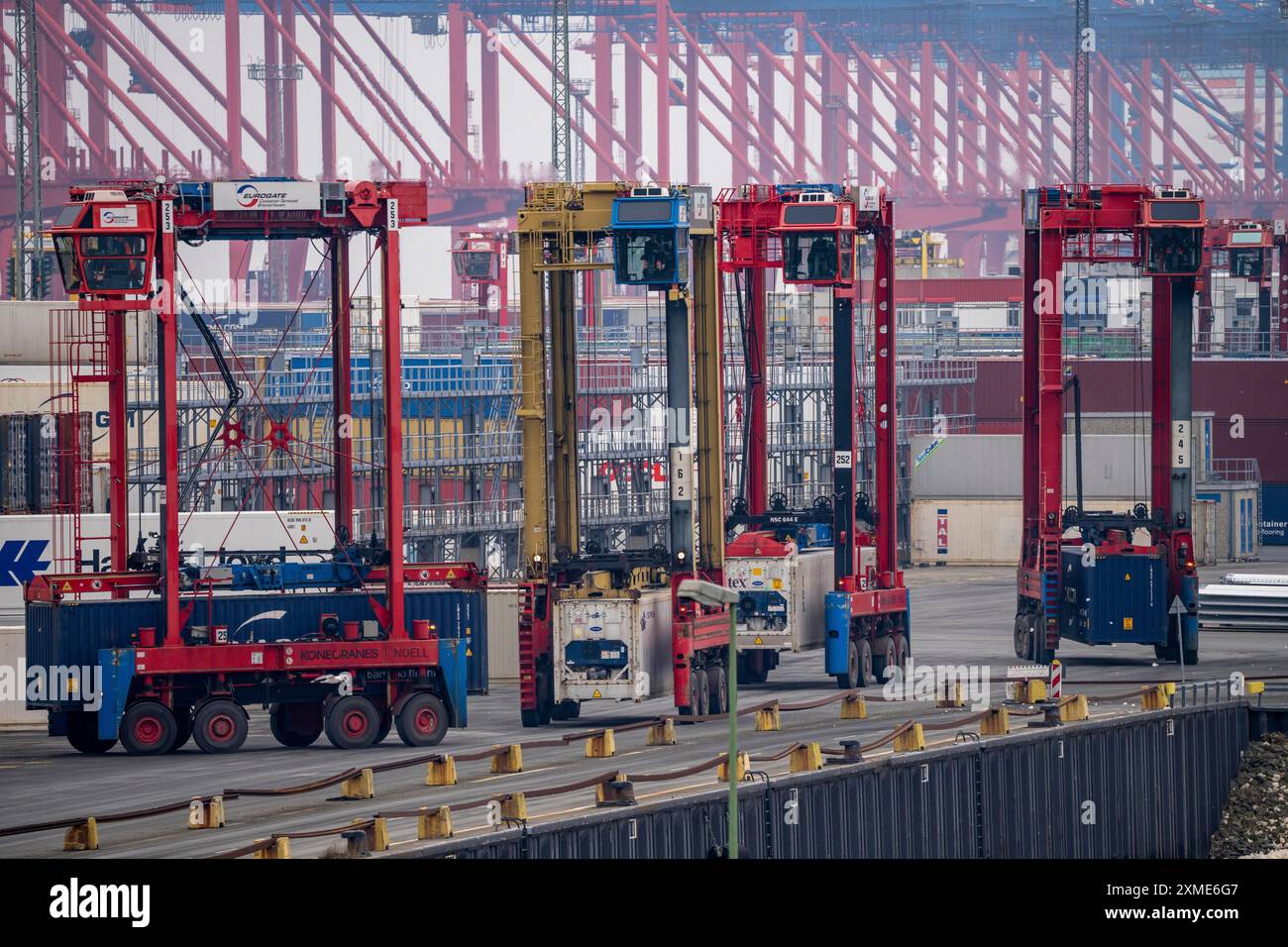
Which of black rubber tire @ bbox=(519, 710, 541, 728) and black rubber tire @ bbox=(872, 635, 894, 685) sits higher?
black rubber tire @ bbox=(872, 635, 894, 685)

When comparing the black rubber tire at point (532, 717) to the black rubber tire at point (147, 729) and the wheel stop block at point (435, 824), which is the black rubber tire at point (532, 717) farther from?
the wheel stop block at point (435, 824)

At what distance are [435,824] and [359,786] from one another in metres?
5.84

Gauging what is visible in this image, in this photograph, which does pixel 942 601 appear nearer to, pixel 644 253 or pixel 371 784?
pixel 644 253

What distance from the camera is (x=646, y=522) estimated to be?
85875mm

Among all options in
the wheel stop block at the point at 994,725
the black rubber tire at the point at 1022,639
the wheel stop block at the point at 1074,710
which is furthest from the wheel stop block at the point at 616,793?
the black rubber tire at the point at 1022,639

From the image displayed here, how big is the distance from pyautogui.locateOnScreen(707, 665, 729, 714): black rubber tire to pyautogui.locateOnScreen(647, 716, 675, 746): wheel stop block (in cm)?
579

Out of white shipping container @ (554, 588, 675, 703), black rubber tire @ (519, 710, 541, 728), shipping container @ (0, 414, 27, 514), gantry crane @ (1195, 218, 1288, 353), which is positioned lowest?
black rubber tire @ (519, 710, 541, 728)

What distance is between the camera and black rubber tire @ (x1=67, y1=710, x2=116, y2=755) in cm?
4588

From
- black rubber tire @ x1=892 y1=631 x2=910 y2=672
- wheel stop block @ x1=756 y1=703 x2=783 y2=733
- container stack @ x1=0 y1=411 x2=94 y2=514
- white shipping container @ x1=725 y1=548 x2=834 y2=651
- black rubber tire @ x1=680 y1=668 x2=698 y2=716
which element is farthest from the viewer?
container stack @ x1=0 y1=411 x2=94 y2=514

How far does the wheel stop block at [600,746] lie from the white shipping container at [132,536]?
16114mm

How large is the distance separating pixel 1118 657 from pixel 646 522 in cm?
2637

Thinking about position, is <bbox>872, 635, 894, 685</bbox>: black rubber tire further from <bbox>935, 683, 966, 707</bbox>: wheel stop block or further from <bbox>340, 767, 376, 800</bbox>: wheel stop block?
<bbox>340, 767, 376, 800</bbox>: wheel stop block

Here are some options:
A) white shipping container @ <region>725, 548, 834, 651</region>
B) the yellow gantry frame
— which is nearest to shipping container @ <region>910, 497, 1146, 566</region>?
white shipping container @ <region>725, 548, 834, 651</region>

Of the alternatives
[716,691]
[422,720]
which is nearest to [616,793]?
[422,720]
